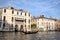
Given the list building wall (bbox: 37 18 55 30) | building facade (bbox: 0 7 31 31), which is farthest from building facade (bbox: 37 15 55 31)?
building facade (bbox: 0 7 31 31)

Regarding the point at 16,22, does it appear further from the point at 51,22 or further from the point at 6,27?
the point at 51,22

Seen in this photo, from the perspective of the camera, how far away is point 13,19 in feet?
118

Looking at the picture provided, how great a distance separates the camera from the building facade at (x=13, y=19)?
113 feet

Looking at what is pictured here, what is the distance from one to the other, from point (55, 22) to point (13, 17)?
25169 millimetres

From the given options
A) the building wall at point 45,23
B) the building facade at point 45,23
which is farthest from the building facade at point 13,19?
the building wall at point 45,23

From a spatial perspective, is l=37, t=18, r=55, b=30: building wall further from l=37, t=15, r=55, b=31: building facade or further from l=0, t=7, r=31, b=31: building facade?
Answer: l=0, t=7, r=31, b=31: building facade

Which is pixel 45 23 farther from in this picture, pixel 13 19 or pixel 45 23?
pixel 13 19

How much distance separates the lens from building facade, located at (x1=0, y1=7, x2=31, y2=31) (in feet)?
113

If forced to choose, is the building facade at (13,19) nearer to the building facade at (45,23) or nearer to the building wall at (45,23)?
the building facade at (45,23)

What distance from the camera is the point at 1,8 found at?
3472 cm

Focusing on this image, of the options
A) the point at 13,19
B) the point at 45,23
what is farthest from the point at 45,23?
the point at 13,19

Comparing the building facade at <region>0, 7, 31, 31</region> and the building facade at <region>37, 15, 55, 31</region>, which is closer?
the building facade at <region>0, 7, 31, 31</region>

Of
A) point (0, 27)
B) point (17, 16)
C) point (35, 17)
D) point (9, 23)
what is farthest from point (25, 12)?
point (35, 17)

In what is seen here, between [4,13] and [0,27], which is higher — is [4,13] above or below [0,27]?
above
